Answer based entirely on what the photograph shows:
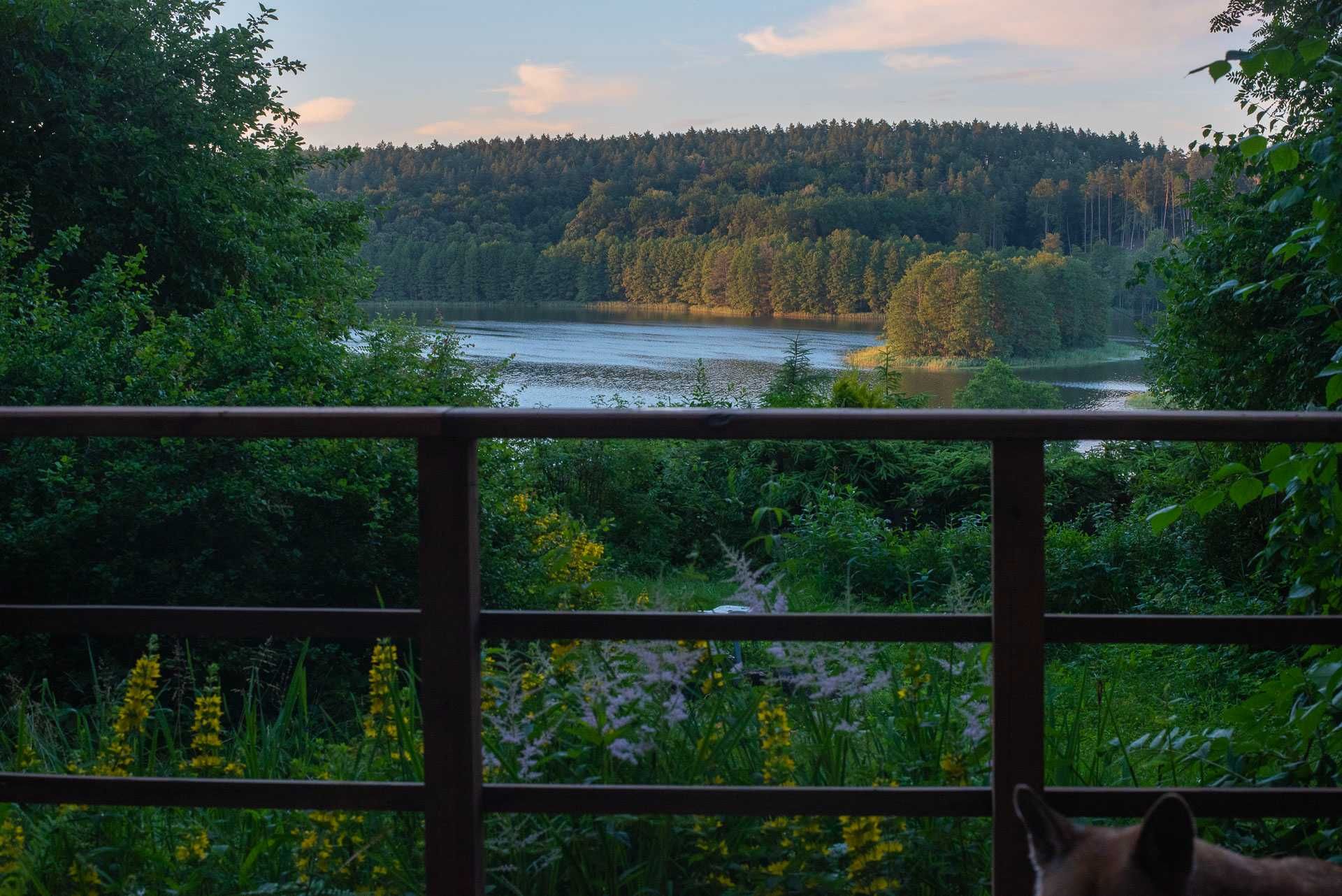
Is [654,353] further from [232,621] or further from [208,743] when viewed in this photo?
[232,621]

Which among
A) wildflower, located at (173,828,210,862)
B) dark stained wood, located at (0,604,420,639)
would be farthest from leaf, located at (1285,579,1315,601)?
wildflower, located at (173,828,210,862)

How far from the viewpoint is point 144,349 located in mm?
6770

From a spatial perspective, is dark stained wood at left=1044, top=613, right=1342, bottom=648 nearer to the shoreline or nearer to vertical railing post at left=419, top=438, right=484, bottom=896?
vertical railing post at left=419, top=438, right=484, bottom=896

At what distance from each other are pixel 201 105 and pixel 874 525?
9.70m

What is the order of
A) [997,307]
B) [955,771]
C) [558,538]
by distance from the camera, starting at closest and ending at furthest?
1. [955,771]
2. [558,538]
3. [997,307]

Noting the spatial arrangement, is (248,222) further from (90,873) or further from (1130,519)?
(90,873)

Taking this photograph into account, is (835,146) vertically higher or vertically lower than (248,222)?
higher

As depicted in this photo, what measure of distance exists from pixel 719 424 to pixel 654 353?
29.2m

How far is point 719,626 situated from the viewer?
184cm

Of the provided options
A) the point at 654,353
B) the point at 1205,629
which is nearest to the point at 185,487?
the point at 1205,629

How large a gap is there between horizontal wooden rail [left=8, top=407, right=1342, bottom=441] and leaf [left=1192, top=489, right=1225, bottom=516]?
37cm

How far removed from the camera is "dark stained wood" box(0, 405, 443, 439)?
1.84m

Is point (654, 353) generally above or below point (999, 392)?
above

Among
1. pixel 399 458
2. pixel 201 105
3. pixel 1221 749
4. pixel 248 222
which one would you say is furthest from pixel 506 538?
pixel 201 105
